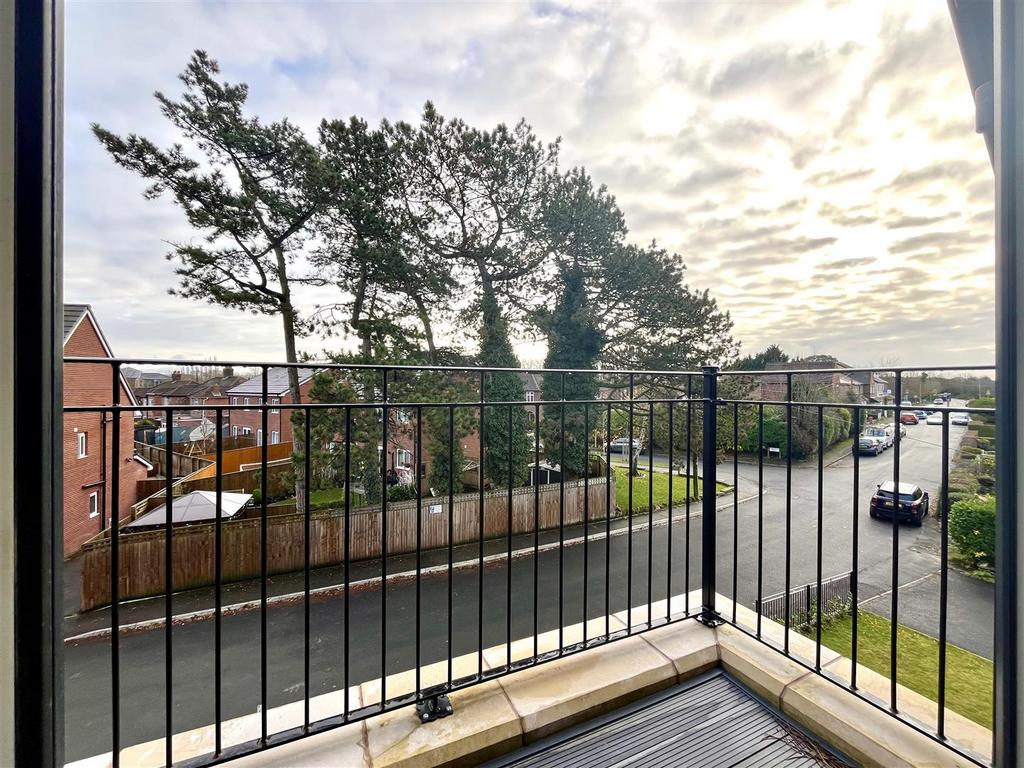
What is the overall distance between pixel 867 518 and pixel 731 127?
11.5m

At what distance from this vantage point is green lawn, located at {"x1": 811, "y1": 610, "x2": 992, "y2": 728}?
4176 mm

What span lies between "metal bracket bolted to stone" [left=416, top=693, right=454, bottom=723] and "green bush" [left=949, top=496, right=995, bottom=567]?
903 cm

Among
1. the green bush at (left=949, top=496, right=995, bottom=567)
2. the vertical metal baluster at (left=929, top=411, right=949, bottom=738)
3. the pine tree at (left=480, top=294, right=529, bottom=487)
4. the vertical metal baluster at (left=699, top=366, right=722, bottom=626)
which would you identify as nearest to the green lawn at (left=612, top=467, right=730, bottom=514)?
the pine tree at (left=480, top=294, right=529, bottom=487)

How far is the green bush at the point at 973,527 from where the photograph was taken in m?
6.52

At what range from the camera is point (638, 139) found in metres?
4.82

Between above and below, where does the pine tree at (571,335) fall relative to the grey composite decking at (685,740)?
above

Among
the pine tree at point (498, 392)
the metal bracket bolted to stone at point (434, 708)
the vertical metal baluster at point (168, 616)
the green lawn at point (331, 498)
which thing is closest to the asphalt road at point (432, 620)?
the metal bracket bolted to stone at point (434, 708)

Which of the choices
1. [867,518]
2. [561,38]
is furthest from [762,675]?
[867,518]

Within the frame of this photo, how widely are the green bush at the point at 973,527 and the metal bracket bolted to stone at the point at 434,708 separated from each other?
9026 millimetres

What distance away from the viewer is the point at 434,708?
51.3 inches

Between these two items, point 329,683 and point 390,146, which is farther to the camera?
point 390,146

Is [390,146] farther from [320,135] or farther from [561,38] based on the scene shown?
[561,38]

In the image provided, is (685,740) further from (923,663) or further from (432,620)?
(923,663)

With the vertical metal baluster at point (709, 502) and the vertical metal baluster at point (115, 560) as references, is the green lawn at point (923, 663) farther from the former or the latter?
the vertical metal baluster at point (115, 560)
